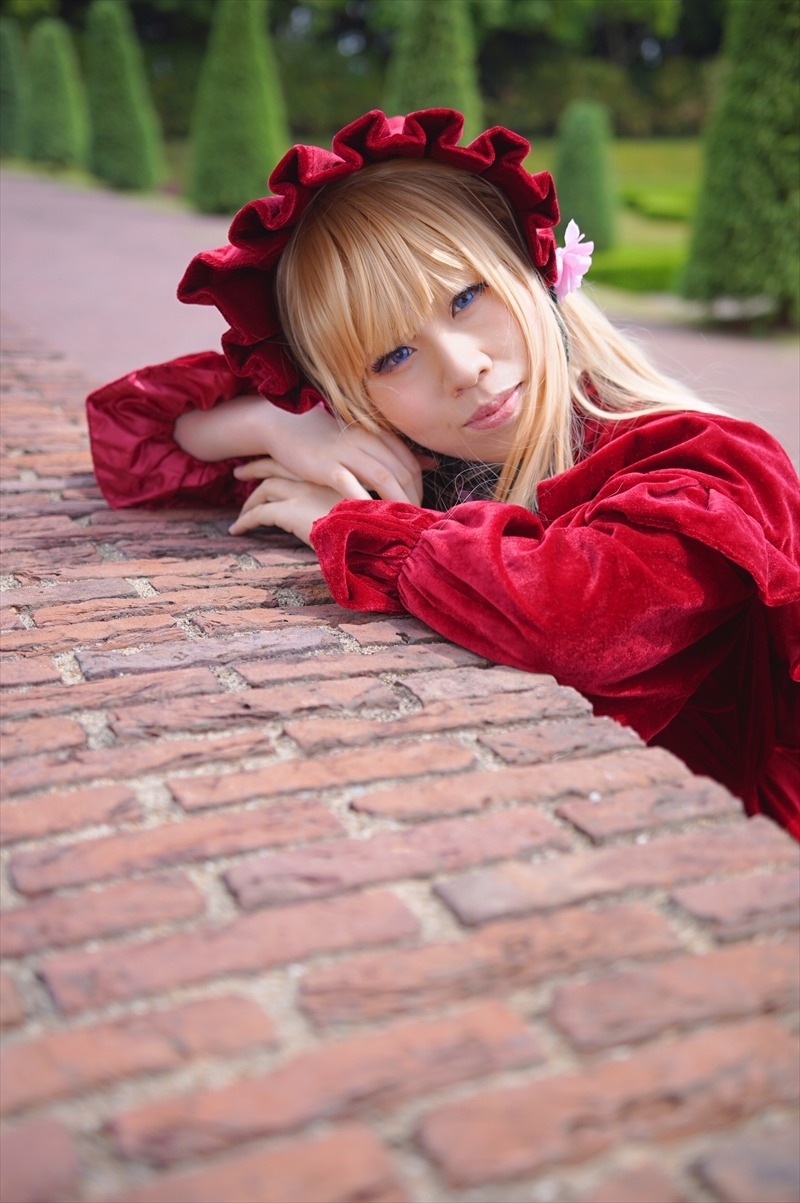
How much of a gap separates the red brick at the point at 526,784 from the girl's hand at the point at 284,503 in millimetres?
1096

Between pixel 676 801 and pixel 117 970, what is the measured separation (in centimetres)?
73

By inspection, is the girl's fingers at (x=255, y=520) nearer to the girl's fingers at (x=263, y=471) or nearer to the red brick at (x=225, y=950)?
the girl's fingers at (x=263, y=471)

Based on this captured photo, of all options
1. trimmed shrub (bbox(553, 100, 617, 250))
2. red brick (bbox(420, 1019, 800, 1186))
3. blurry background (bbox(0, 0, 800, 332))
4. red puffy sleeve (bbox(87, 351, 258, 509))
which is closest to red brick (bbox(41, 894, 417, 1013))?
red brick (bbox(420, 1019, 800, 1186))

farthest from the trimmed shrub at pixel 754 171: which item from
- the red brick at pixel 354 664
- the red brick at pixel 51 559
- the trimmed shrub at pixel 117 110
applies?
the trimmed shrub at pixel 117 110

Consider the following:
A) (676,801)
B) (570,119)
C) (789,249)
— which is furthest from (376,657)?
(570,119)

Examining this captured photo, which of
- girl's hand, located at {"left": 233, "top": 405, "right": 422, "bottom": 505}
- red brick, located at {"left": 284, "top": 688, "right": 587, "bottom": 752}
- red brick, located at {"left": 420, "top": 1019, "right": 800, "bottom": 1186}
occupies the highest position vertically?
girl's hand, located at {"left": 233, "top": 405, "right": 422, "bottom": 505}

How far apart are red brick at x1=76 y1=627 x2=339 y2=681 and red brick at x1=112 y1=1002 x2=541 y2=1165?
0.92 metres

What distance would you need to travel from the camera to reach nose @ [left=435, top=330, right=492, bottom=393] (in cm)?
223

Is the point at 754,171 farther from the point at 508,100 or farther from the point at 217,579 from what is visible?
the point at 508,100

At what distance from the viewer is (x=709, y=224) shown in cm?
1012

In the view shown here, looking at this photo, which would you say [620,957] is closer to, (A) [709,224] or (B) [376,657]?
(B) [376,657]

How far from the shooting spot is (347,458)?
2.53 m

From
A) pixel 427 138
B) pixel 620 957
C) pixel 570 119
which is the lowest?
pixel 620 957

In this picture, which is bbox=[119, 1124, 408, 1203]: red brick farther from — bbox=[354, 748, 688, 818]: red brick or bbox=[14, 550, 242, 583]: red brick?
bbox=[14, 550, 242, 583]: red brick
